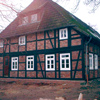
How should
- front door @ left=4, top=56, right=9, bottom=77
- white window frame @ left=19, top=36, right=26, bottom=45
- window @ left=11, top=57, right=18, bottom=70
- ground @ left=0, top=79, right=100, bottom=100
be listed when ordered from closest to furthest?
1. ground @ left=0, top=79, right=100, bottom=100
2. white window frame @ left=19, top=36, right=26, bottom=45
3. window @ left=11, top=57, right=18, bottom=70
4. front door @ left=4, top=56, right=9, bottom=77

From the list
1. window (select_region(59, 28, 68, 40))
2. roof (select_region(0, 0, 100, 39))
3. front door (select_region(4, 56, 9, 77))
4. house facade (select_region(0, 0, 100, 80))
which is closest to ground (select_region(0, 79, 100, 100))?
house facade (select_region(0, 0, 100, 80))

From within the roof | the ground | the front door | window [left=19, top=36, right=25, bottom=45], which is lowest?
the ground

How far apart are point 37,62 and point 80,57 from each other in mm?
4607

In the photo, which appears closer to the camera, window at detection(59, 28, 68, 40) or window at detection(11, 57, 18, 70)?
window at detection(59, 28, 68, 40)

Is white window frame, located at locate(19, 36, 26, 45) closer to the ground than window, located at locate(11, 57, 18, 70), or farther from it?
farther from it

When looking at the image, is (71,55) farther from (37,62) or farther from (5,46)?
(5,46)

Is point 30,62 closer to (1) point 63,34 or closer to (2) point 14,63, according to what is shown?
(2) point 14,63

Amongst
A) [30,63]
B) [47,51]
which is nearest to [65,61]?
[47,51]

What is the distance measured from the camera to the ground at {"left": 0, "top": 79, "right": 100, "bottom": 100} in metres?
10.8

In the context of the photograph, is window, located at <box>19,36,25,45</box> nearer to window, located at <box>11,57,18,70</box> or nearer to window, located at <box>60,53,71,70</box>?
window, located at <box>11,57,18,70</box>

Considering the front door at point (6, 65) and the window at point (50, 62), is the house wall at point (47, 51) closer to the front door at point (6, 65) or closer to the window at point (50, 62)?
the window at point (50, 62)

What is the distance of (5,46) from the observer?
19547 millimetres

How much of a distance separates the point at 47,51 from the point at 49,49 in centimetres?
29

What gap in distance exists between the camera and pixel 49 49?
→ 15.8 meters
